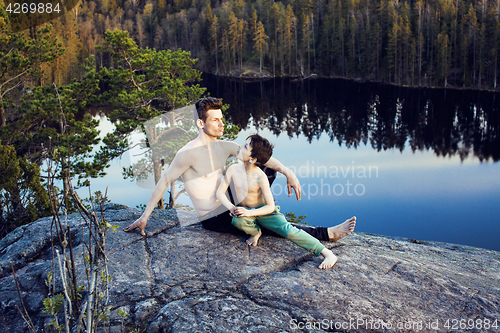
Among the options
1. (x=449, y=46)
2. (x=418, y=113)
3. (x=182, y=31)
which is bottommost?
(x=418, y=113)

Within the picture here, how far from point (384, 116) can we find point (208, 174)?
29.3 metres

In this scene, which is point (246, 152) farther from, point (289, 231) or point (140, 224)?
point (140, 224)

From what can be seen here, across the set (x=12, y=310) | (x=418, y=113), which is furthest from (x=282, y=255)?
(x=418, y=113)

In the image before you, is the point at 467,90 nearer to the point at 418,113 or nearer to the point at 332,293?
the point at 418,113

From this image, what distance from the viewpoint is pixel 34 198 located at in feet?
24.3

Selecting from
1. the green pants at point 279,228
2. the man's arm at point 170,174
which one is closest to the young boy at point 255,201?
the green pants at point 279,228

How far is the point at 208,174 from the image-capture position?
396cm

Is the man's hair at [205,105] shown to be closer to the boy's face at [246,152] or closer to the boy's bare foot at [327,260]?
the boy's face at [246,152]

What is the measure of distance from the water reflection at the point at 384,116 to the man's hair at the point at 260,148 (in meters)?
23.2

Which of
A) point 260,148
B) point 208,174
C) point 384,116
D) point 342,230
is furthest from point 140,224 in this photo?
point 384,116

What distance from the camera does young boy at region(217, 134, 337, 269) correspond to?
3.57 metres

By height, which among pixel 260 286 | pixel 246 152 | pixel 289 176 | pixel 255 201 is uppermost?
pixel 246 152

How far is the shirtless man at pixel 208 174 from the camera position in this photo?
3832mm

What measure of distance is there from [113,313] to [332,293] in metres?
1.71
